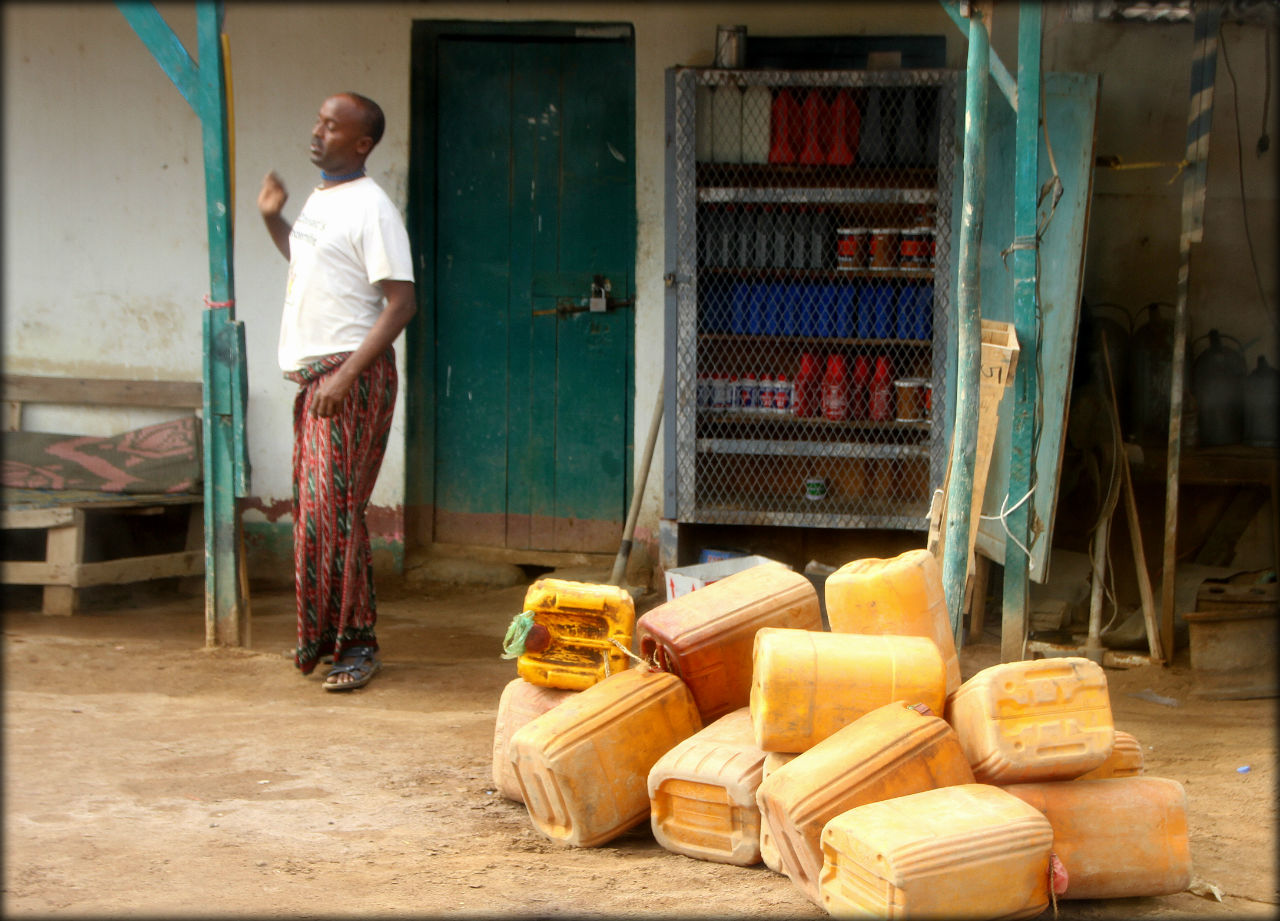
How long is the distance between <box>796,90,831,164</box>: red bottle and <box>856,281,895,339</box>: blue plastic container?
0.65 metres

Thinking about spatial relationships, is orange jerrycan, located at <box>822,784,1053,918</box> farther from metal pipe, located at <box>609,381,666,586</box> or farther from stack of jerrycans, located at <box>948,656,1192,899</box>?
metal pipe, located at <box>609,381,666,586</box>

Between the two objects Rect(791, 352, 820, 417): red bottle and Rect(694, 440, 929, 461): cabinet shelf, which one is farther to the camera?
Rect(791, 352, 820, 417): red bottle

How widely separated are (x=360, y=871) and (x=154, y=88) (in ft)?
16.1

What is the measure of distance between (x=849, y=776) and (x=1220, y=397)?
3.99m

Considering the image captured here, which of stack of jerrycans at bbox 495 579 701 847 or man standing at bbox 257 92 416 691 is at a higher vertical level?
man standing at bbox 257 92 416 691

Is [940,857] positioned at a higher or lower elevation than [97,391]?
lower

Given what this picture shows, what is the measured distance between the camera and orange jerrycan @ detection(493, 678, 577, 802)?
3418mm

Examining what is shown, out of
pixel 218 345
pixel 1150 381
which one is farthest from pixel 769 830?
pixel 1150 381

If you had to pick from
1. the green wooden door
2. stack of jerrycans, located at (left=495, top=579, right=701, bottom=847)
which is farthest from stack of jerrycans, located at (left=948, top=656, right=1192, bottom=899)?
the green wooden door

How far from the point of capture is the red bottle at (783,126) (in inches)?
224

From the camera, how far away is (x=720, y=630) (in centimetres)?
329

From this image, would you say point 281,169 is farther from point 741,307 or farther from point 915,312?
point 915,312

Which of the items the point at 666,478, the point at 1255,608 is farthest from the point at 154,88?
the point at 1255,608

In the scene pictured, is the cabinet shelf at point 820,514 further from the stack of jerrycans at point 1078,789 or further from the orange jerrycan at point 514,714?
the stack of jerrycans at point 1078,789
